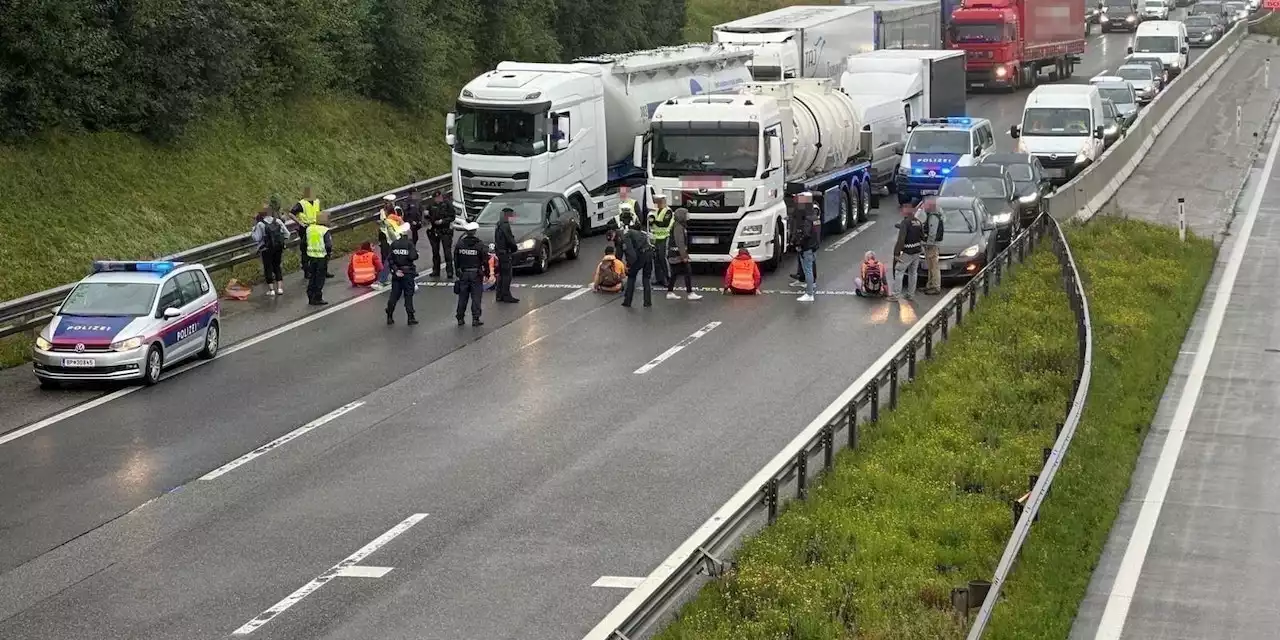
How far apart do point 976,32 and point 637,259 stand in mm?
38426

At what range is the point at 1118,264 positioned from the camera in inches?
1195

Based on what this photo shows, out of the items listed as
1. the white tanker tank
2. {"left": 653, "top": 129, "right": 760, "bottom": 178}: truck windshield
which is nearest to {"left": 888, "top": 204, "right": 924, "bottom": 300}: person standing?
{"left": 653, "top": 129, "right": 760, "bottom": 178}: truck windshield

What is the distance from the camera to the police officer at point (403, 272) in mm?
26656

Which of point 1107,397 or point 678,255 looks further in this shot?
point 678,255

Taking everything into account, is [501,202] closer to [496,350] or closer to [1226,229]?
[496,350]

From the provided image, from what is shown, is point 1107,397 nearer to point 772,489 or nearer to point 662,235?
point 772,489

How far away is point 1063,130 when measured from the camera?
4359 centimetres

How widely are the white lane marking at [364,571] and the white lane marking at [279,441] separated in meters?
3.91

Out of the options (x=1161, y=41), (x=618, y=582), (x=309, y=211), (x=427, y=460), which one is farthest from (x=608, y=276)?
(x=1161, y=41)

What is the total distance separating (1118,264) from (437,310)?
37.5 feet

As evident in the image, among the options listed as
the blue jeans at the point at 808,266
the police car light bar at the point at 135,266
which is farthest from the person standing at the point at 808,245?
the police car light bar at the point at 135,266

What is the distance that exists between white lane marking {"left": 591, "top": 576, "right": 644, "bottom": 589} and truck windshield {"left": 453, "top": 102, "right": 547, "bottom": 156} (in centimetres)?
2070

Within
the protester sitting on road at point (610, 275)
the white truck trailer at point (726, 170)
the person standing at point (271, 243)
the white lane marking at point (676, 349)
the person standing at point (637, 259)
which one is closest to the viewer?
the white lane marking at point (676, 349)

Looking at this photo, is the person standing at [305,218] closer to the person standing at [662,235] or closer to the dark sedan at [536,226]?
the dark sedan at [536,226]
